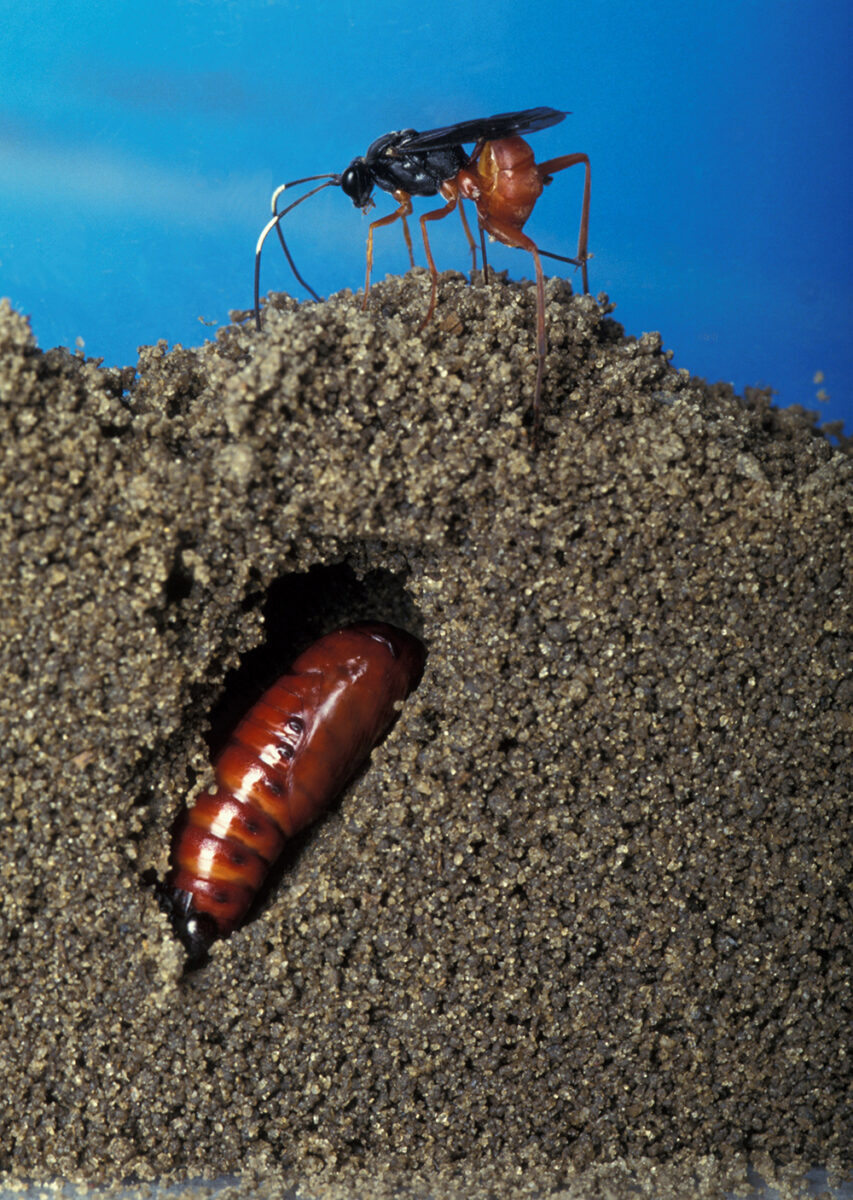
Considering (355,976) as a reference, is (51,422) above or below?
above

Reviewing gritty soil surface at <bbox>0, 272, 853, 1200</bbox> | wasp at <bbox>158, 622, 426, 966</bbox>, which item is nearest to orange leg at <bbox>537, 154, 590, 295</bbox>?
gritty soil surface at <bbox>0, 272, 853, 1200</bbox>

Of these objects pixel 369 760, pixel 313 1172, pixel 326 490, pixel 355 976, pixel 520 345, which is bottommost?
pixel 313 1172

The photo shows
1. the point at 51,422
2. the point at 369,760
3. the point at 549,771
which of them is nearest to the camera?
the point at 51,422

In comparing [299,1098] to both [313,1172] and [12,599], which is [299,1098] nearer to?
[313,1172]

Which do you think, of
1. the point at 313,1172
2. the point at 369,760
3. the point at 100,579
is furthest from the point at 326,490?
the point at 313,1172

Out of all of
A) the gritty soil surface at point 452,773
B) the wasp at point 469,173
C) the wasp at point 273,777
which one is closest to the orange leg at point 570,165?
the wasp at point 469,173

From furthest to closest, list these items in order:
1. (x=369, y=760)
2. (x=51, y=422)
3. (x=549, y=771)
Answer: (x=369, y=760)
(x=549, y=771)
(x=51, y=422)

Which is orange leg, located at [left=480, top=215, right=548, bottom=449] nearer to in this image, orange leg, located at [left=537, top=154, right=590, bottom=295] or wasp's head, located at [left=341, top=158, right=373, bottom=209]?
orange leg, located at [left=537, top=154, right=590, bottom=295]
